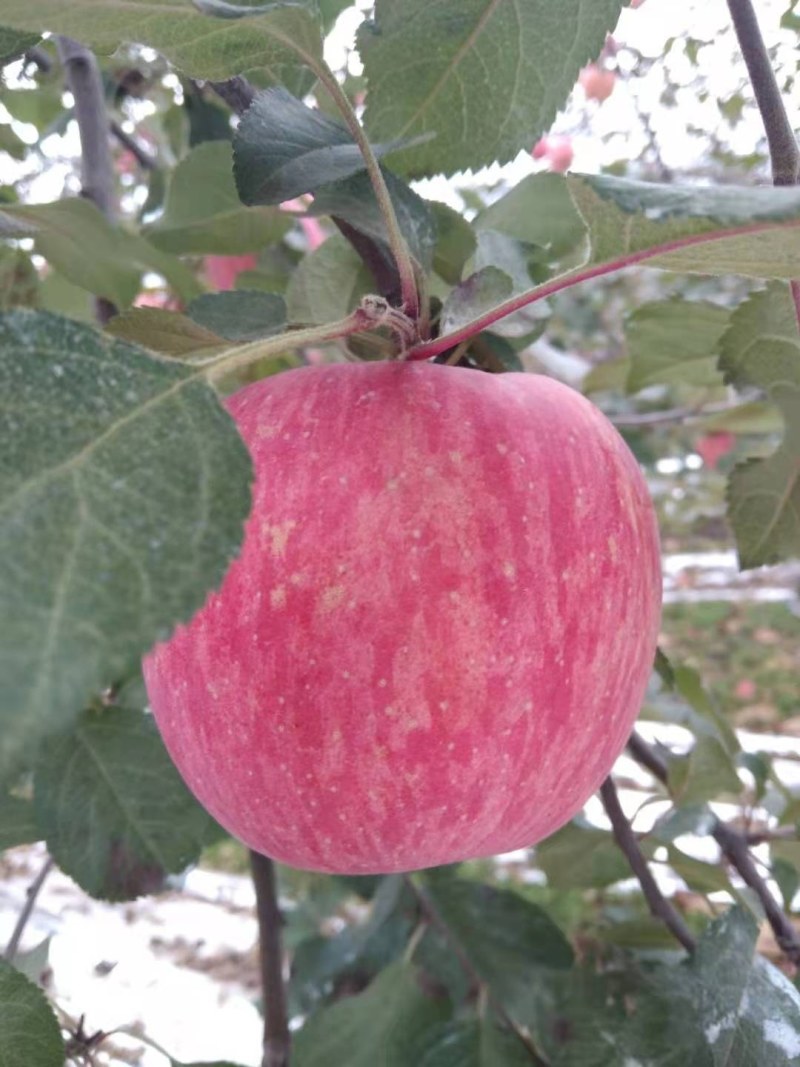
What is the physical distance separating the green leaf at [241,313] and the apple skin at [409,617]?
0.10 meters

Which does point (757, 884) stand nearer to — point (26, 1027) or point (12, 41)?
point (26, 1027)

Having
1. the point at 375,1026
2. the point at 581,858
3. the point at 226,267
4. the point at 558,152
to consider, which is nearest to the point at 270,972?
the point at 375,1026

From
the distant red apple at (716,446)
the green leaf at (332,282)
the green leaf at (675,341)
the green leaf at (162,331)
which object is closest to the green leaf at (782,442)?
the green leaf at (675,341)

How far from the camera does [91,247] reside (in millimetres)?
667

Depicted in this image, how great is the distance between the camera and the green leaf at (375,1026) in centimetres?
81

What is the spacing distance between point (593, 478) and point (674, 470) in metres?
1.91

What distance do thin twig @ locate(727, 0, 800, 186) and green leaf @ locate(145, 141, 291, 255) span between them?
348 millimetres

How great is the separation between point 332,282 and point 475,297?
22cm

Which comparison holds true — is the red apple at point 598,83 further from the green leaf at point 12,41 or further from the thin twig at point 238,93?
the green leaf at point 12,41

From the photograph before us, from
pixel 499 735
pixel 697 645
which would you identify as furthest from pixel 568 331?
pixel 499 735

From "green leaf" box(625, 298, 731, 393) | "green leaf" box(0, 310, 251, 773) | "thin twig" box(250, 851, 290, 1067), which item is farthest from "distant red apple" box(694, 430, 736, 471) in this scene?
"green leaf" box(0, 310, 251, 773)

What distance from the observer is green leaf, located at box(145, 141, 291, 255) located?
0.70 metres

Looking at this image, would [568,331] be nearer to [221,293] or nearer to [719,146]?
[719,146]

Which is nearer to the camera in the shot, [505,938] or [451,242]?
[451,242]
